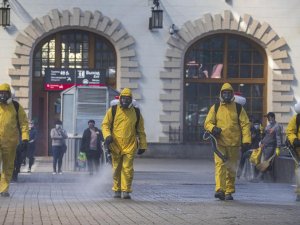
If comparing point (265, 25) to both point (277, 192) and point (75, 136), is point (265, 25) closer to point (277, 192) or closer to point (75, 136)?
point (75, 136)

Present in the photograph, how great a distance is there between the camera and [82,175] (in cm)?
2128

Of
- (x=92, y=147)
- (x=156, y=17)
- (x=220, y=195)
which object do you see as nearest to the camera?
(x=220, y=195)

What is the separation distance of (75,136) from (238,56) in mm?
9347

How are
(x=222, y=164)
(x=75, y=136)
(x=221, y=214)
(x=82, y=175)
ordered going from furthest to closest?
(x=75, y=136), (x=82, y=175), (x=222, y=164), (x=221, y=214)

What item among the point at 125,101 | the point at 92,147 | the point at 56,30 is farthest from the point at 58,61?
the point at 125,101

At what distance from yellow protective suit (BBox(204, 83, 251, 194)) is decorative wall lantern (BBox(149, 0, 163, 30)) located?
15763 mm

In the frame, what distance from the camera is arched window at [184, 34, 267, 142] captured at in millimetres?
30234

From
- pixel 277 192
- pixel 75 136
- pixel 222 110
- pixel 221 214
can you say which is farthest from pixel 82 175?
pixel 221 214

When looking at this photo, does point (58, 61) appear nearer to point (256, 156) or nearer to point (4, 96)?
point (256, 156)

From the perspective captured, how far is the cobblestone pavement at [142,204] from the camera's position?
1052 cm

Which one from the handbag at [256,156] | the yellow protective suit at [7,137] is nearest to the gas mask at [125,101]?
the yellow protective suit at [7,137]

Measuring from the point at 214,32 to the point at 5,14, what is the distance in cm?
772

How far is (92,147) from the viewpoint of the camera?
2112 centimetres

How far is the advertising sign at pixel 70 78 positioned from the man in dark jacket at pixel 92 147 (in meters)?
6.11
